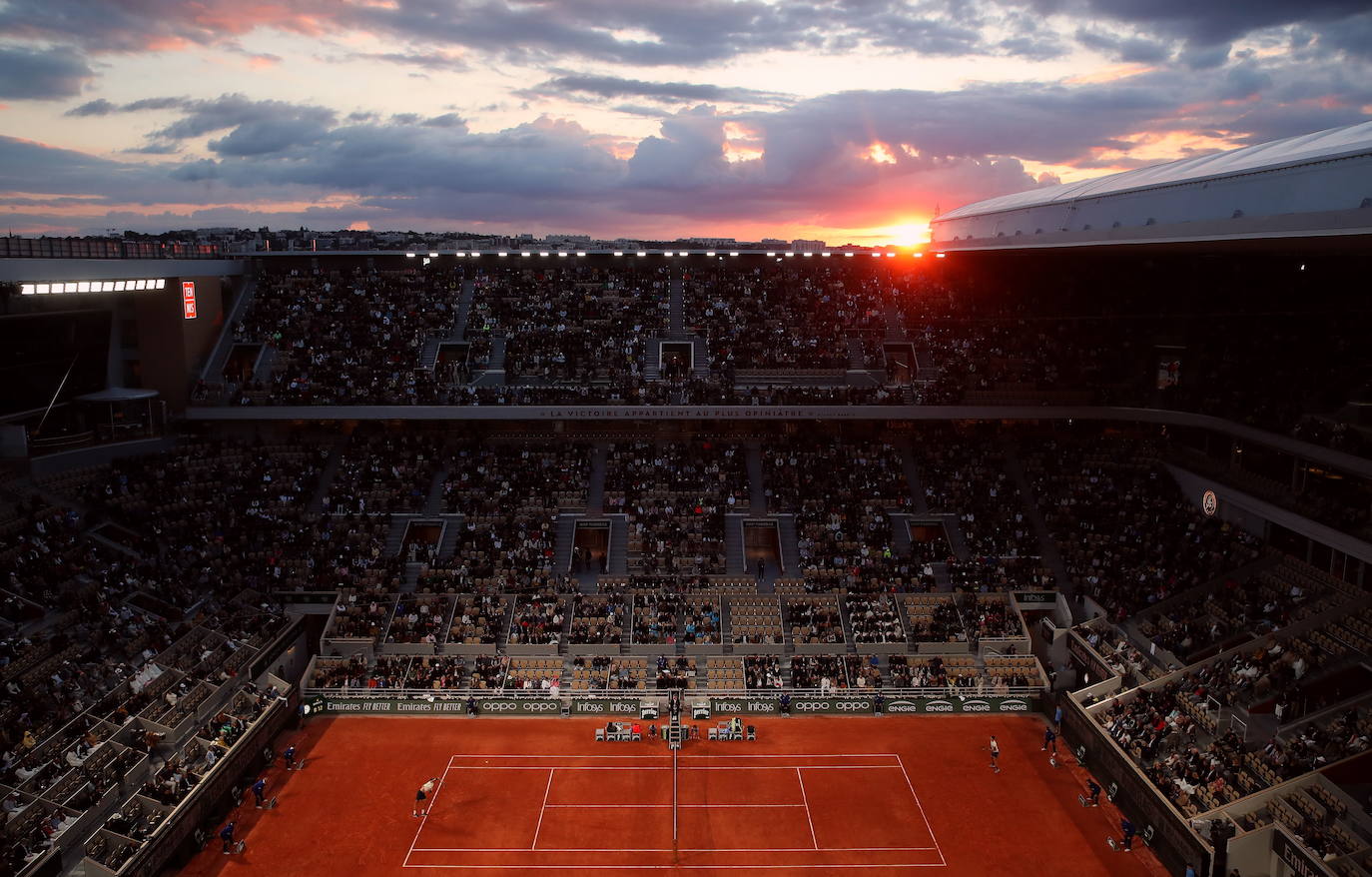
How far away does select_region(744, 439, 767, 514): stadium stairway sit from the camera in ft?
137

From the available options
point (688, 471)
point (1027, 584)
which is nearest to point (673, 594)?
point (688, 471)

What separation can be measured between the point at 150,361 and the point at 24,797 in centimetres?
2517

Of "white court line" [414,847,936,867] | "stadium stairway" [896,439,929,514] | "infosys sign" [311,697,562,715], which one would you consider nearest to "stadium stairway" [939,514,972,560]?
"stadium stairway" [896,439,929,514]

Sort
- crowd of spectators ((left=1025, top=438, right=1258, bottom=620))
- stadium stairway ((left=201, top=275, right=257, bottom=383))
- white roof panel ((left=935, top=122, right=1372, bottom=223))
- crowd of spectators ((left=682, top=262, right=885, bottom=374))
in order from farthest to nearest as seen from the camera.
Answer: crowd of spectators ((left=682, top=262, right=885, bottom=374)) < stadium stairway ((left=201, top=275, right=257, bottom=383)) < crowd of spectators ((left=1025, top=438, right=1258, bottom=620)) < white roof panel ((left=935, top=122, right=1372, bottom=223))

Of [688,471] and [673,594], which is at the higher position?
[688,471]

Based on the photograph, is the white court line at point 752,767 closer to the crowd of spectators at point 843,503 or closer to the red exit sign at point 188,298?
the crowd of spectators at point 843,503

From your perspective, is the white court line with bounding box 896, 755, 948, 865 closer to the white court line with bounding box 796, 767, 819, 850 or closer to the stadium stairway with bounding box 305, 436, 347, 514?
the white court line with bounding box 796, 767, 819, 850

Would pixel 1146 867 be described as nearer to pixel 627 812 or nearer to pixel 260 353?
pixel 627 812

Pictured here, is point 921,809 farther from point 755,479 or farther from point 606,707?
point 755,479

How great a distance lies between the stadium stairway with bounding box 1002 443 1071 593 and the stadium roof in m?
11.7

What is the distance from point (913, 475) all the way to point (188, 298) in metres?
34.1

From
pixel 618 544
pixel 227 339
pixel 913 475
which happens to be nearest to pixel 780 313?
pixel 913 475

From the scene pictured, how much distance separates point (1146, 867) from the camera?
2362 centimetres

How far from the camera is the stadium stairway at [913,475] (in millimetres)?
41750
